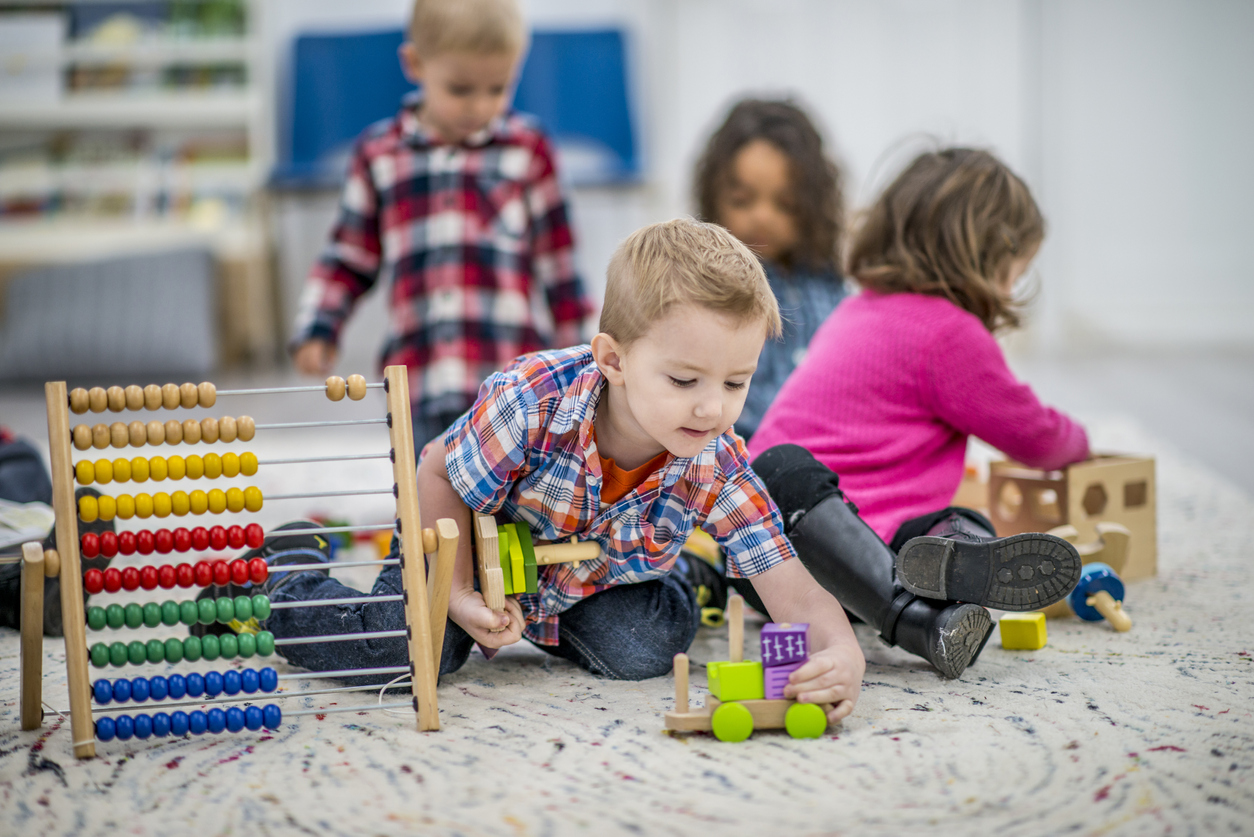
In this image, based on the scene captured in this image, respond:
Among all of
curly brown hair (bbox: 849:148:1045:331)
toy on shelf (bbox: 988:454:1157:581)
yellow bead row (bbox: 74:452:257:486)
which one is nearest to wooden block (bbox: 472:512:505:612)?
yellow bead row (bbox: 74:452:257:486)

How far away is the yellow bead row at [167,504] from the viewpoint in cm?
98

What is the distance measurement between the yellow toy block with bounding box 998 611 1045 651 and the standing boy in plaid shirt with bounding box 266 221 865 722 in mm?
275

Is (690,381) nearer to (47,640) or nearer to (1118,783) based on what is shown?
(1118,783)

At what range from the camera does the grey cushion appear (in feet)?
11.1

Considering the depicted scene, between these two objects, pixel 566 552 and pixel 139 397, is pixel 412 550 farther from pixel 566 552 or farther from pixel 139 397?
pixel 139 397

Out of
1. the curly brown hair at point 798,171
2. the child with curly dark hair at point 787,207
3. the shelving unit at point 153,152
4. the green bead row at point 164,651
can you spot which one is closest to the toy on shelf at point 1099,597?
the child with curly dark hair at point 787,207

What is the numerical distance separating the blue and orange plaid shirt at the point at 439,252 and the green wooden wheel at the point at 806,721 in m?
1.02

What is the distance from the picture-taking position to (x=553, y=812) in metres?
0.83

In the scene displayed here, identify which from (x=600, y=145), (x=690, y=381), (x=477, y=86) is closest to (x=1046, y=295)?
(x=600, y=145)

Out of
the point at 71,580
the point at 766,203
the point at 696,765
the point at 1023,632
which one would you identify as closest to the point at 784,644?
the point at 696,765

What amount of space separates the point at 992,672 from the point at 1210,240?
3.30 meters

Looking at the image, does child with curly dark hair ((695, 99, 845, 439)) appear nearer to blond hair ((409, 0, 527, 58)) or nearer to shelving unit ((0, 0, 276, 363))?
blond hair ((409, 0, 527, 58))

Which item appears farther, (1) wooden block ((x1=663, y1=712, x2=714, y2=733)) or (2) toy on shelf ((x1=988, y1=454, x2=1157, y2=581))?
(2) toy on shelf ((x1=988, y1=454, x2=1157, y2=581))

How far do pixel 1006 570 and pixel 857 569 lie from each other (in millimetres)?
154
